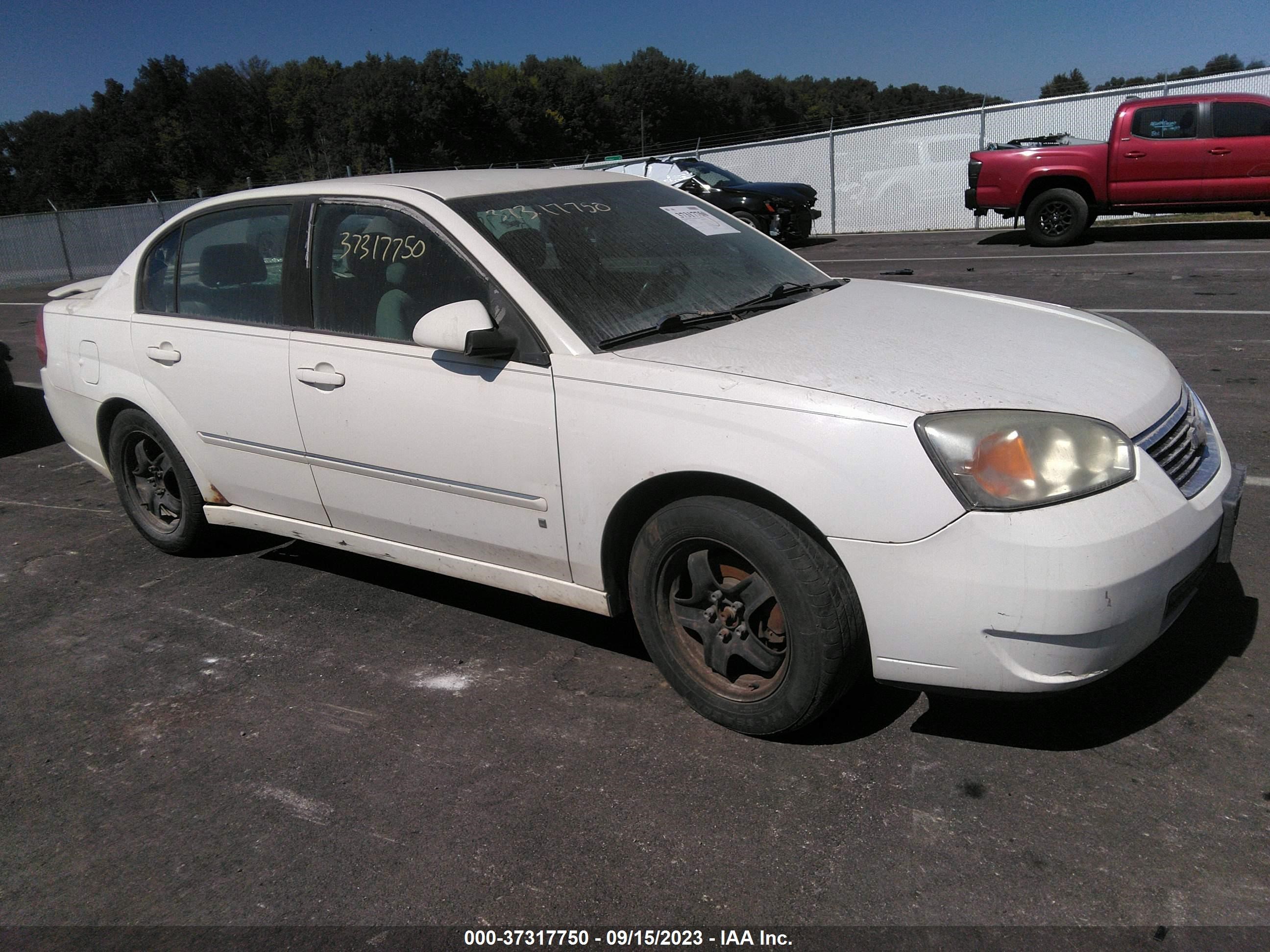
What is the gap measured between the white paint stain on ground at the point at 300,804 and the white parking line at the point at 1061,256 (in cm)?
1072

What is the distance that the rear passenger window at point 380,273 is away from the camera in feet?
10.8

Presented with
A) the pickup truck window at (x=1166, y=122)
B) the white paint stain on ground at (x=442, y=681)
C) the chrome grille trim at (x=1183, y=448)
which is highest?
the pickup truck window at (x=1166, y=122)

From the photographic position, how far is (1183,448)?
8.99 ft

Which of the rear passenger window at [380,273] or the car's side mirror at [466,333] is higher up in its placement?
the rear passenger window at [380,273]

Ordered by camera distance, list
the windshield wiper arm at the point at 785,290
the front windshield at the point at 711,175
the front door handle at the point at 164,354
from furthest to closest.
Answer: the front windshield at the point at 711,175 < the front door handle at the point at 164,354 < the windshield wiper arm at the point at 785,290

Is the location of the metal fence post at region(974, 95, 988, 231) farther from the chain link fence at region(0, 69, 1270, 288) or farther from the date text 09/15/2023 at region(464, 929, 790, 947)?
the date text 09/15/2023 at region(464, 929, 790, 947)

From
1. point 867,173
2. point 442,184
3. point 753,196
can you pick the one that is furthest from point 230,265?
point 867,173

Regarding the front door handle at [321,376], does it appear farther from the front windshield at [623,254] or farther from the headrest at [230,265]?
the front windshield at [623,254]

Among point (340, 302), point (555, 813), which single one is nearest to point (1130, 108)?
point (340, 302)

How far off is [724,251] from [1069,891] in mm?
2481

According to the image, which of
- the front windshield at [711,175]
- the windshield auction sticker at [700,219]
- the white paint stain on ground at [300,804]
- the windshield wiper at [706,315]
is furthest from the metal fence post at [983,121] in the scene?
the white paint stain on ground at [300,804]

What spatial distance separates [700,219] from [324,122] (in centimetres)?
8427

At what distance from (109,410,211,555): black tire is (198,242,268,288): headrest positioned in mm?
713

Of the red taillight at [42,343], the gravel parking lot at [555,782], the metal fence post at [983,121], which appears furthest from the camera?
the metal fence post at [983,121]
